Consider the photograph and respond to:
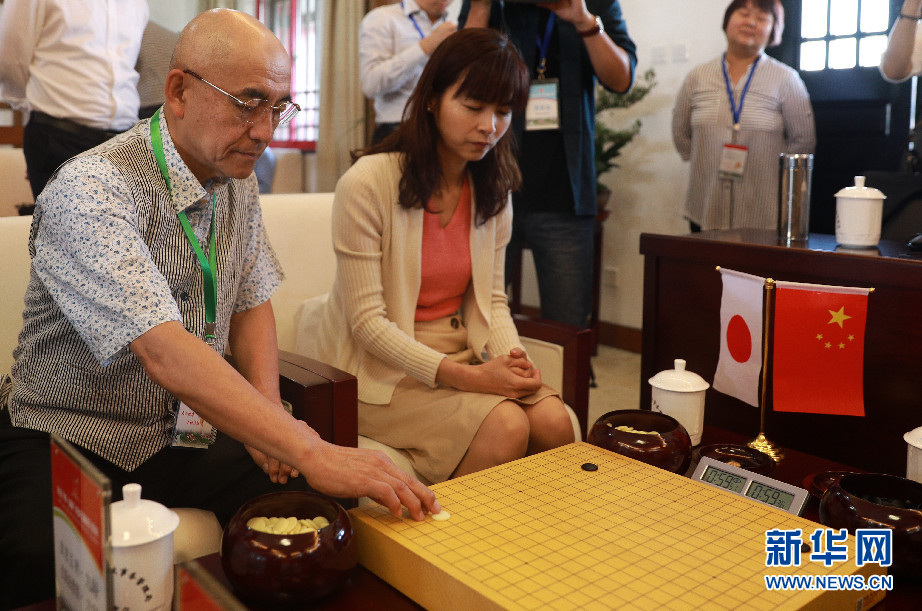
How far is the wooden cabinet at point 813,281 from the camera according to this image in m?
1.48

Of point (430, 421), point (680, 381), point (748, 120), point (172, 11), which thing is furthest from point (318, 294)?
point (172, 11)

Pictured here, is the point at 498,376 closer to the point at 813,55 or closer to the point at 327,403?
the point at 327,403

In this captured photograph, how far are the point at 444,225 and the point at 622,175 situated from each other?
2599 mm

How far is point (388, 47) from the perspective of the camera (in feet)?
10.2

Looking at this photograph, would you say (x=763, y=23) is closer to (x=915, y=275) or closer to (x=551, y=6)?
(x=551, y=6)

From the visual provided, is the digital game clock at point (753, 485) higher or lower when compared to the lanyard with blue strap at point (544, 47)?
lower

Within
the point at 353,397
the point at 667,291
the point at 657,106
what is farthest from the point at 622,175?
the point at 353,397

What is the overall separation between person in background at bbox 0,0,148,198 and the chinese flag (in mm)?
1952

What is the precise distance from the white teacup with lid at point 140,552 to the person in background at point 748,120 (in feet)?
9.66

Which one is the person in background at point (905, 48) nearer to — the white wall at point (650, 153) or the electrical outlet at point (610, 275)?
the white wall at point (650, 153)

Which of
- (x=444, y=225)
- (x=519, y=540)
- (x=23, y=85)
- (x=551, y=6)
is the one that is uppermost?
(x=551, y=6)

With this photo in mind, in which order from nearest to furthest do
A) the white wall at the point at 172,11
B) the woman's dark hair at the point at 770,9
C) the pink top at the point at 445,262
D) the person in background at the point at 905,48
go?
1. the pink top at the point at 445,262
2. the person in background at the point at 905,48
3. the woman's dark hair at the point at 770,9
4. the white wall at the point at 172,11

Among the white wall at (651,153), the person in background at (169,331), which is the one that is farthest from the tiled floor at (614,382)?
the person in background at (169,331)

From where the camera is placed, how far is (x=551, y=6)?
7.23 feet
